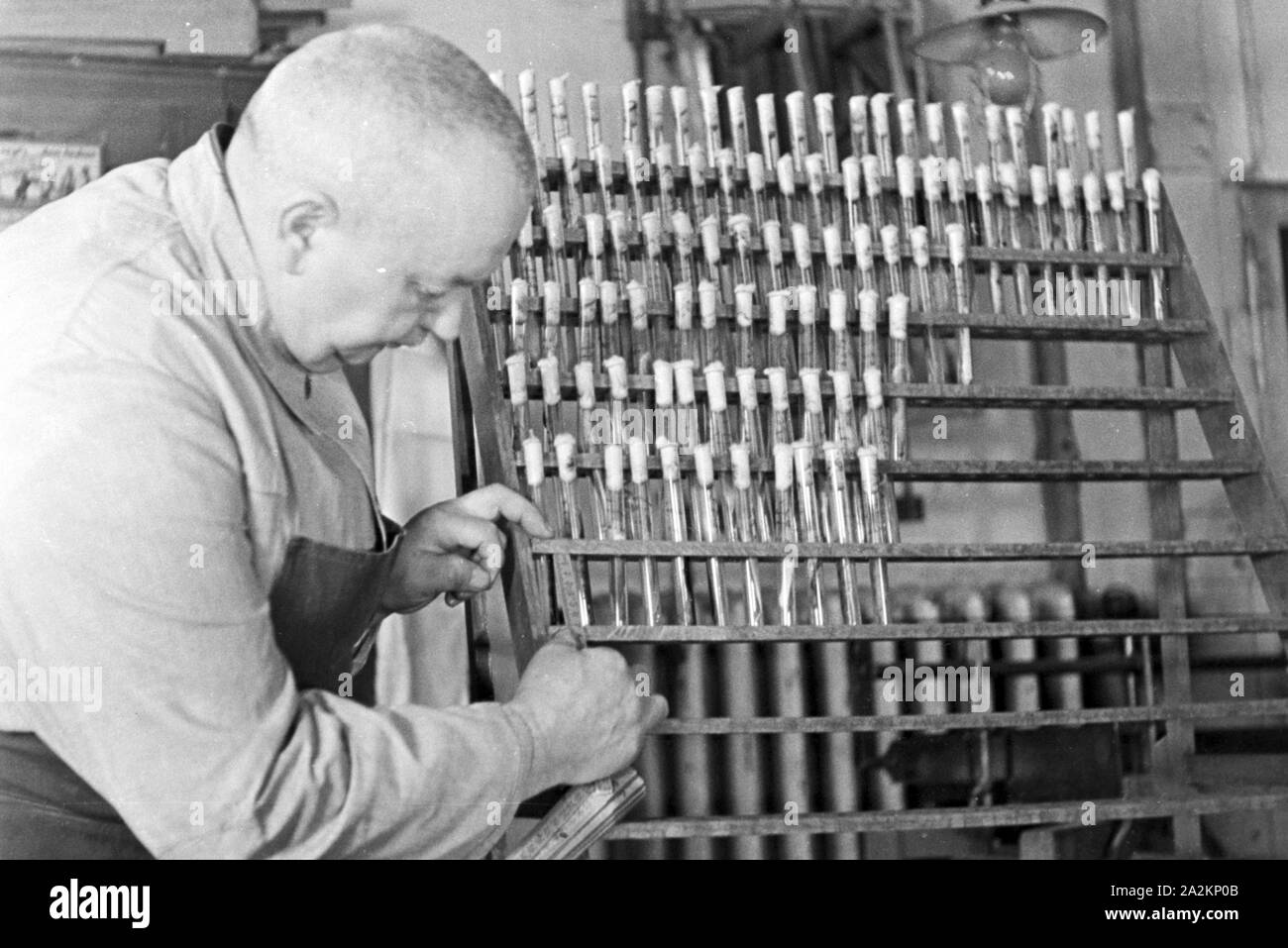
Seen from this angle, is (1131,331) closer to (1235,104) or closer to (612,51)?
(1235,104)

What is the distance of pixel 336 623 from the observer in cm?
139

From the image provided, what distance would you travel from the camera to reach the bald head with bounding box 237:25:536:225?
1.22 m

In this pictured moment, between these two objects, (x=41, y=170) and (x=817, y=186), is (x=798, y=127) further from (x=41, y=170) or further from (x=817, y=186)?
(x=41, y=170)

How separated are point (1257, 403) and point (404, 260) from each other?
1.08 metres

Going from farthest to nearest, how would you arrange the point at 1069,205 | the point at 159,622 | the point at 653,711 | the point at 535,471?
the point at 1069,205 → the point at 535,471 → the point at 653,711 → the point at 159,622

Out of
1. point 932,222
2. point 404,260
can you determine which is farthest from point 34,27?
point 932,222

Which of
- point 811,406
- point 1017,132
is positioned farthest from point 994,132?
point 811,406

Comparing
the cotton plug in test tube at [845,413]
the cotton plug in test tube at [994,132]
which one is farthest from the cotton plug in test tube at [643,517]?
the cotton plug in test tube at [994,132]

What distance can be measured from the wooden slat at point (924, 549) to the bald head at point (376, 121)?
388 mm

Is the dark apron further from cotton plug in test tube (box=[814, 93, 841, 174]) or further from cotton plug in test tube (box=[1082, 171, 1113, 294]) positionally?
cotton plug in test tube (box=[1082, 171, 1113, 294])

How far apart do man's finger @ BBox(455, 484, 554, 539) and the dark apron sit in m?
0.08

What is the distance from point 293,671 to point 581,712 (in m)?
0.25

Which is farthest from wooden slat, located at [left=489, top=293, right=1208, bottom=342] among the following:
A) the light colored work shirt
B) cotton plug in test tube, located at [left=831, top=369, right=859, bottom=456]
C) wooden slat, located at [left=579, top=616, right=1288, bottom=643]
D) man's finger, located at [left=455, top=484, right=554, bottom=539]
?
the light colored work shirt

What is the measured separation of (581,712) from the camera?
52.6 inches
